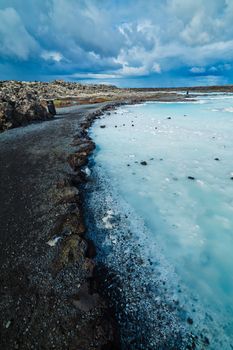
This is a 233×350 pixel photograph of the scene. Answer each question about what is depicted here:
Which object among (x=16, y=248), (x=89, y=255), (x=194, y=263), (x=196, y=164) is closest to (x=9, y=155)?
(x=16, y=248)

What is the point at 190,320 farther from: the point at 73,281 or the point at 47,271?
the point at 47,271

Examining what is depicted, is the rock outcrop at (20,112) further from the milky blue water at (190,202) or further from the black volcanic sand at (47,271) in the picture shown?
the black volcanic sand at (47,271)

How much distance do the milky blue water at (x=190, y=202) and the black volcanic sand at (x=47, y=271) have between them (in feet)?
5.18

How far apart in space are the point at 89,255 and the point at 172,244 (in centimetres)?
197

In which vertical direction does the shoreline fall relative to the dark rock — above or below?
above

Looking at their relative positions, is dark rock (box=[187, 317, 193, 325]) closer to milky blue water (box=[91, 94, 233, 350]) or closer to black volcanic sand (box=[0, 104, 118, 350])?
milky blue water (box=[91, 94, 233, 350])

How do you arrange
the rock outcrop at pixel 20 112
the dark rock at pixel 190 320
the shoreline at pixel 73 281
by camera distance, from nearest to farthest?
the shoreline at pixel 73 281, the dark rock at pixel 190 320, the rock outcrop at pixel 20 112

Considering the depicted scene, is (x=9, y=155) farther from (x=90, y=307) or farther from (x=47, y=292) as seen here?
(x=90, y=307)

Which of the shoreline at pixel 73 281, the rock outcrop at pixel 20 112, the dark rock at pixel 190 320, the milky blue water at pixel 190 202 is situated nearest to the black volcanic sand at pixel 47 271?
the shoreline at pixel 73 281

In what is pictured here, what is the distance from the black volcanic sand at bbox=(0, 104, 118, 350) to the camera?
2.82 m

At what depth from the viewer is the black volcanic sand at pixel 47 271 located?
2.82m

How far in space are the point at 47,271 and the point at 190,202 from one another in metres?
4.49

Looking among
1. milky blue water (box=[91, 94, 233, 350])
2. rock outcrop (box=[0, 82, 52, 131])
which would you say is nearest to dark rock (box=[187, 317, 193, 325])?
milky blue water (box=[91, 94, 233, 350])

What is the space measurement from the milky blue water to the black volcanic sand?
5.18ft
